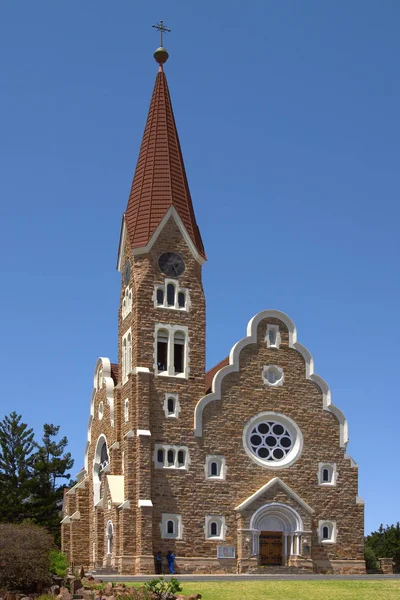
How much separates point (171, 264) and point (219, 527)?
40.0ft

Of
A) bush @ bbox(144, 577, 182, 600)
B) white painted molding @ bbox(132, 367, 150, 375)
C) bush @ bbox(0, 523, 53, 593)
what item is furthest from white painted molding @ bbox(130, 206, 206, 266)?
bush @ bbox(144, 577, 182, 600)

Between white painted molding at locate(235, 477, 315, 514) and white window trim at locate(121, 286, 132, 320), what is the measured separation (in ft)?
33.7

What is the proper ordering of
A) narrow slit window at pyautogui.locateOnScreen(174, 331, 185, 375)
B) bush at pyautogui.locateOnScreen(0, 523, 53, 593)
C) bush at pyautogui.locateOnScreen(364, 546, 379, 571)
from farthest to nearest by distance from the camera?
1. bush at pyautogui.locateOnScreen(364, 546, 379, 571)
2. narrow slit window at pyautogui.locateOnScreen(174, 331, 185, 375)
3. bush at pyautogui.locateOnScreen(0, 523, 53, 593)

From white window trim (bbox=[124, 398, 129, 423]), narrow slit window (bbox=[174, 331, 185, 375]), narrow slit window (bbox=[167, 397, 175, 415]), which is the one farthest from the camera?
narrow slit window (bbox=[174, 331, 185, 375])

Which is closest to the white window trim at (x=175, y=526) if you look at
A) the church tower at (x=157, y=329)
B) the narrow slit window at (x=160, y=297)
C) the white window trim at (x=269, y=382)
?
the church tower at (x=157, y=329)

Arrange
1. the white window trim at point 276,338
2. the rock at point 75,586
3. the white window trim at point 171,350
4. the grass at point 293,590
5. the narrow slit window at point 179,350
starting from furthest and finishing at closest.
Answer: the white window trim at point 276,338
the narrow slit window at point 179,350
the white window trim at point 171,350
the grass at point 293,590
the rock at point 75,586

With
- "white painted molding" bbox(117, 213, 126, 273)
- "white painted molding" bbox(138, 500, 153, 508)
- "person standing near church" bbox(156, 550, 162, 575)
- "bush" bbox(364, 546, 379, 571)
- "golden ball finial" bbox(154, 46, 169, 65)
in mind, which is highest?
"golden ball finial" bbox(154, 46, 169, 65)

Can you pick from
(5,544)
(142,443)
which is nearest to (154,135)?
(142,443)

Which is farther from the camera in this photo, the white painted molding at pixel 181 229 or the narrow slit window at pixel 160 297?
the white painted molding at pixel 181 229

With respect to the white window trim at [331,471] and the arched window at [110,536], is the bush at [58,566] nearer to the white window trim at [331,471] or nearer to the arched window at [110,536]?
the arched window at [110,536]

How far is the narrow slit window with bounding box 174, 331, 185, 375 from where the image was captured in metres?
42.0

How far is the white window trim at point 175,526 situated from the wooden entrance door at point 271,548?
12.7 ft

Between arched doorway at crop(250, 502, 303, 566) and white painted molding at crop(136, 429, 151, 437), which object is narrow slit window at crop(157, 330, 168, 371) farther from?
arched doorway at crop(250, 502, 303, 566)

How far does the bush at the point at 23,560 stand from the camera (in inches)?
1003
